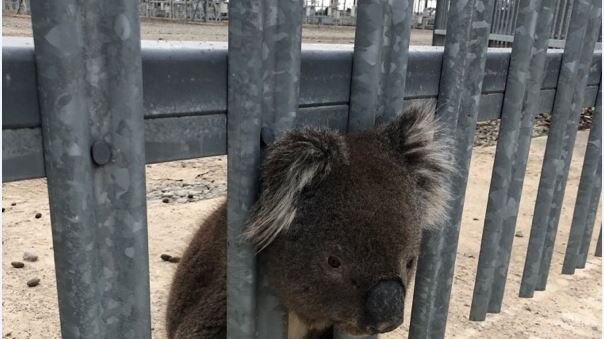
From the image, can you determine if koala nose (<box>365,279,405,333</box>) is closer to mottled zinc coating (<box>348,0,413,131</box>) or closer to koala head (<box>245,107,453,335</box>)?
koala head (<box>245,107,453,335</box>)

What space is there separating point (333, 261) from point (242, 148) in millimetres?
436

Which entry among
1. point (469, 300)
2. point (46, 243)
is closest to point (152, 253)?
point (46, 243)

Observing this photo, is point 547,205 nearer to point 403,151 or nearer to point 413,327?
point 413,327

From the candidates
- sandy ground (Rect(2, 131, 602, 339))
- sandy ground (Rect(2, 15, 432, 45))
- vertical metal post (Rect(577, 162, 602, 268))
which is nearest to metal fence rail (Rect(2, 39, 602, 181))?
sandy ground (Rect(2, 131, 602, 339))

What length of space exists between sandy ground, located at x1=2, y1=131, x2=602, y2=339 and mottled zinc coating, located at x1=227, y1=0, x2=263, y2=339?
199cm

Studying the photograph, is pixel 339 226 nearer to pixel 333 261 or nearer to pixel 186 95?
pixel 333 261

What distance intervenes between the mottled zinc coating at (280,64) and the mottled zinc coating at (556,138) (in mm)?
2006

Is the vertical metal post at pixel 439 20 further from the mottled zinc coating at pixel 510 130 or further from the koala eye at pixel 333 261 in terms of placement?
the koala eye at pixel 333 261

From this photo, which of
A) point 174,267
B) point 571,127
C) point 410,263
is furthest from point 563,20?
point 410,263

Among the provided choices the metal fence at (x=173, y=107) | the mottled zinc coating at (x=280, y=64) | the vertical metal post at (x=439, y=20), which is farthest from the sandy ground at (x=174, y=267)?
the vertical metal post at (x=439, y=20)

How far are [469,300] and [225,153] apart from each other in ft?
9.16

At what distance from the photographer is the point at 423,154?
188 centimetres

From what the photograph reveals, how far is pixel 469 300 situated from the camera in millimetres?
3922

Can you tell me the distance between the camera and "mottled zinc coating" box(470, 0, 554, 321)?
101 inches
